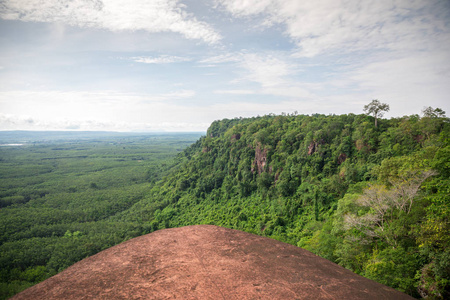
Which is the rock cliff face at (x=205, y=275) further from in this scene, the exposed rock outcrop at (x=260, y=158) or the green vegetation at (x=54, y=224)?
the exposed rock outcrop at (x=260, y=158)

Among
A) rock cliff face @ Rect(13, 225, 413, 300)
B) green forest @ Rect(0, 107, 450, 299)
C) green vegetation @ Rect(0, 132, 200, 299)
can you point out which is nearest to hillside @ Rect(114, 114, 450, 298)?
green forest @ Rect(0, 107, 450, 299)

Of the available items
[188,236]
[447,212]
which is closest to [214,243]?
[188,236]

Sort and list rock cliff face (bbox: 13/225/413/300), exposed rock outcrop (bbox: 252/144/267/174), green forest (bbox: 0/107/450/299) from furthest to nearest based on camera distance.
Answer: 1. exposed rock outcrop (bbox: 252/144/267/174)
2. green forest (bbox: 0/107/450/299)
3. rock cliff face (bbox: 13/225/413/300)

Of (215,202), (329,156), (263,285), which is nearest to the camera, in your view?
(263,285)

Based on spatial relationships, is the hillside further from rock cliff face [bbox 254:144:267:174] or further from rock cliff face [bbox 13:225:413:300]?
rock cliff face [bbox 13:225:413:300]

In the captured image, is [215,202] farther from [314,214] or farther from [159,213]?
[314,214]

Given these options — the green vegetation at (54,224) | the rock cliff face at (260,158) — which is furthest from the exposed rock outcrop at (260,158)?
the green vegetation at (54,224)
